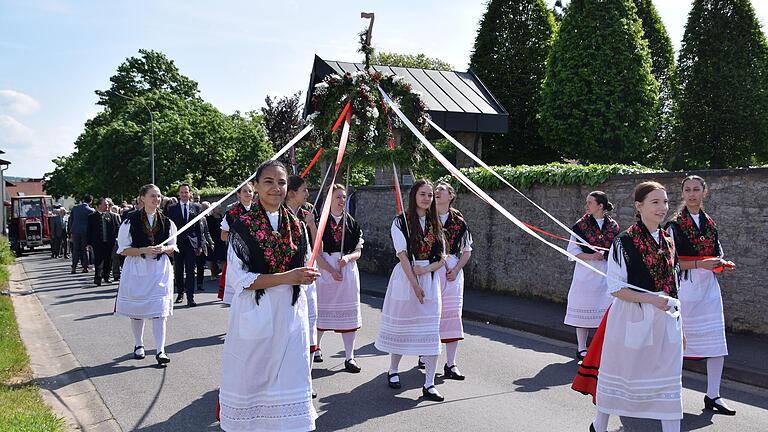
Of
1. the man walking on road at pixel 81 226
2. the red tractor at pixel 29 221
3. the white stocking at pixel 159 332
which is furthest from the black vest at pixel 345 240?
the red tractor at pixel 29 221

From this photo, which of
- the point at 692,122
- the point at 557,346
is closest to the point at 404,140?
the point at 557,346

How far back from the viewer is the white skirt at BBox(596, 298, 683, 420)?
462 centimetres

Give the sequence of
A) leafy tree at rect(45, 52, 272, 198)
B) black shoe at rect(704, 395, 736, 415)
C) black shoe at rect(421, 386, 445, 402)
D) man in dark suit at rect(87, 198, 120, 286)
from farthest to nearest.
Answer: leafy tree at rect(45, 52, 272, 198)
man in dark suit at rect(87, 198, 120, 286)
black shoe at rect(421, 386, 445, 402)
black shoe at rect(704, 395, 736, 415)

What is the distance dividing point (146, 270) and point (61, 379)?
149 centimetres

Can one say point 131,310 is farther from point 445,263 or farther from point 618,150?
point 618,150

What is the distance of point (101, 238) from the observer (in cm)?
1636

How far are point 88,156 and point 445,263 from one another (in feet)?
127

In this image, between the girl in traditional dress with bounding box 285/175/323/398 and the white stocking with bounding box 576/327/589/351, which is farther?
the white stocking with bounding box 576/327/589/351

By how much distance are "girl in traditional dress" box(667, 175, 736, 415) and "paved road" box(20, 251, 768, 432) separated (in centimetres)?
55

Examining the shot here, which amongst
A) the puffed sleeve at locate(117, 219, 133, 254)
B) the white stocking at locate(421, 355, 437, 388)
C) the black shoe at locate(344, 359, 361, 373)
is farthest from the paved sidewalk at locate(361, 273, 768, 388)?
the puffed sleeve at locate(117, 219, 133, 254)

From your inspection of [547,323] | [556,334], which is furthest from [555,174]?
[556,334]

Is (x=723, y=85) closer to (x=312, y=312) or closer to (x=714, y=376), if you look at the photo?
(x=714, y=376)

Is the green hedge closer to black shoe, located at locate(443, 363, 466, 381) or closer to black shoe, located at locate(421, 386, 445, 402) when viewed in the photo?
black shoe, located at locate(443, 363, 466, 381)

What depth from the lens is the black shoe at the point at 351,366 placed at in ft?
24.2
